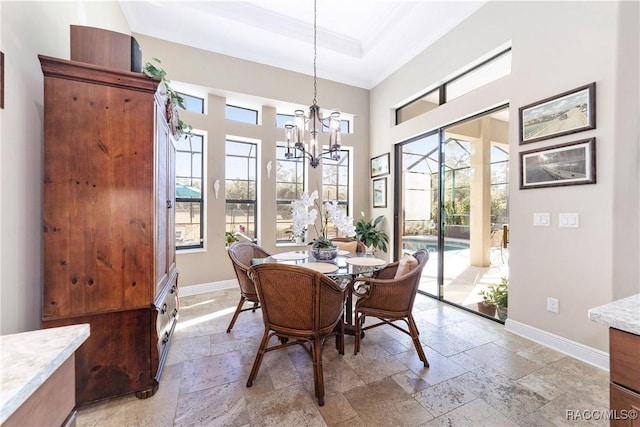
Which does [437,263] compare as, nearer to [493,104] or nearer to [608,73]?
[493,104]

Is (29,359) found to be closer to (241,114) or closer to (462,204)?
(462,204)

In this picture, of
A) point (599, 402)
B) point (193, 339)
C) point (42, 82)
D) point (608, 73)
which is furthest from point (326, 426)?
point (608, 73)

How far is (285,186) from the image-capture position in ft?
14.8

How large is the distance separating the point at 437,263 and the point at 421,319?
3.31ft

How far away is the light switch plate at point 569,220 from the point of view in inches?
87.1

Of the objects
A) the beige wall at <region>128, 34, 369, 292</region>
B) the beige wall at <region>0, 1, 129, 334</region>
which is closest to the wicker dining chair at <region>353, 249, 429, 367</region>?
the beige wall at <region>0, 1, 129, 334</region>

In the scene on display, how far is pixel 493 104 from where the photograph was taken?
2852 mm

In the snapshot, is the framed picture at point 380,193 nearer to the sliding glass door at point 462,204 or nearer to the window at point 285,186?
the sliding glass door at point 462,204

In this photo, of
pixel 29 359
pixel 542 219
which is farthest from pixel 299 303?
pixel 542 219

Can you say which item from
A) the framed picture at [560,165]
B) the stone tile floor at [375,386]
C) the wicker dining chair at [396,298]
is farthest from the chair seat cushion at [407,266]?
the framed picture at [560,165]

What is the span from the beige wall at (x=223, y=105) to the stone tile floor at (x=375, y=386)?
4.93 ft

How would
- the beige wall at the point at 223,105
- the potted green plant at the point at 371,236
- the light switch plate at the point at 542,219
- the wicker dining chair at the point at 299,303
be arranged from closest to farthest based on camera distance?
1. the wicker dining chair at the point at 299,303
2. the light switch plate at the point at 542,219
3. the beige wall at the point at 223,105
4. the potted green plant at the point at 371,236

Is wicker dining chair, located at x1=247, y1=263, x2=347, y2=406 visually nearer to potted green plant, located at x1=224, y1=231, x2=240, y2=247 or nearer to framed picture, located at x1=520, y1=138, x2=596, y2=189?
framed picture, located at x1=520, y1=138, x2=596, y2=189

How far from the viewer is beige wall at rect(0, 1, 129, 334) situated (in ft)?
4.38
